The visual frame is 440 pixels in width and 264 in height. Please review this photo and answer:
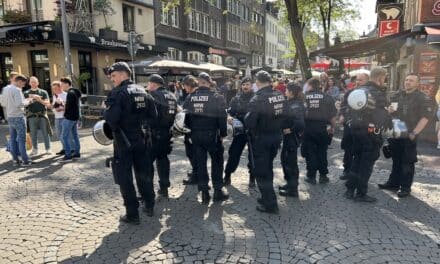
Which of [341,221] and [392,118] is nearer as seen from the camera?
[341,221]

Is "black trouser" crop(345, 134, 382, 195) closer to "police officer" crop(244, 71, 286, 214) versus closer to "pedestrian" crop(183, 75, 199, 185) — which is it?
"police officer" crop(244, 71, 286, 214)

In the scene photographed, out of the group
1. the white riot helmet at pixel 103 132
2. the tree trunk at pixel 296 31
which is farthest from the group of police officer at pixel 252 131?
the tree trunk at pixel 296 31

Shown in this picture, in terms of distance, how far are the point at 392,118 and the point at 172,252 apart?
12.5 feet

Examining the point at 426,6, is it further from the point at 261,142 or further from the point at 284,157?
the point at 261,142

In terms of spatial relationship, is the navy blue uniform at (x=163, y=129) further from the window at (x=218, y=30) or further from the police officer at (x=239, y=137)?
the window at (x=218, y=30)

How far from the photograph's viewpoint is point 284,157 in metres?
5.64

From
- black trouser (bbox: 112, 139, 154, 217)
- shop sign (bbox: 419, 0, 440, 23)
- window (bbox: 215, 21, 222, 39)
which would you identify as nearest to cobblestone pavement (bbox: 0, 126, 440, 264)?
black trouser (bbox: 112, 139, 154, 217)

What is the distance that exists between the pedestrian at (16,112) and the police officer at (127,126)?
3718 millimetres

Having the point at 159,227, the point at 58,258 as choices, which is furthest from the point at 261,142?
the point at 58,258

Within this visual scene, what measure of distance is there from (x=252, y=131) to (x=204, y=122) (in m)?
0.71

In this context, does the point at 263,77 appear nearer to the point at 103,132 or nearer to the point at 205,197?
the point at 205,197

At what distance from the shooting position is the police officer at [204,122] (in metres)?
4.93

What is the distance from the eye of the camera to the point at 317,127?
5.85 metres

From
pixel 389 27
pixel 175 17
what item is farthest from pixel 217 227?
pixel 175 17
